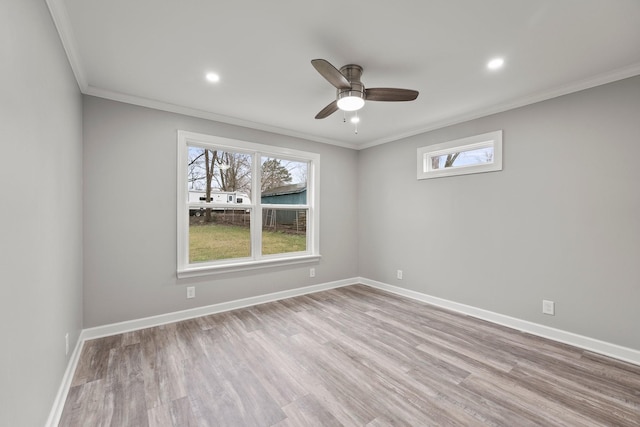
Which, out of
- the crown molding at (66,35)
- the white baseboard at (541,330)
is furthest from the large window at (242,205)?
the white baseboard at (541,330)

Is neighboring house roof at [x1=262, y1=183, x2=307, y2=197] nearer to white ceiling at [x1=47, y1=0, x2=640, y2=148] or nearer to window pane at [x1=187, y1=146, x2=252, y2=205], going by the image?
window pane at [x1=187, y1=146, x2=252, y2=205]

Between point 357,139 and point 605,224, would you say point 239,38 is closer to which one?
point 357,139

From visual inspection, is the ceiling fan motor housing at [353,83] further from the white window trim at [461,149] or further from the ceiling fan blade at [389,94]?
the white window trim at [461,149]

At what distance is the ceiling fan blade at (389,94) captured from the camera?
2295mm

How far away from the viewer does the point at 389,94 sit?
2.35 m

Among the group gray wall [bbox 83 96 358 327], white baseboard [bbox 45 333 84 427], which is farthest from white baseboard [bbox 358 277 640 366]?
white baseboard [bbox 45 333 84 427]

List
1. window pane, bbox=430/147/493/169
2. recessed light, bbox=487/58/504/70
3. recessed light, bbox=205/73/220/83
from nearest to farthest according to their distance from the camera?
recessed light, bbox=487/58/504/70 → recessed light, bbox=205/73/220/83 → window pane, bbox=430/147/493/169

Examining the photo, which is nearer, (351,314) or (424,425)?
(424,425)

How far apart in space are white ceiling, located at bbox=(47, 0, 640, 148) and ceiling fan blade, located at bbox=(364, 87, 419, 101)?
0.72 ft

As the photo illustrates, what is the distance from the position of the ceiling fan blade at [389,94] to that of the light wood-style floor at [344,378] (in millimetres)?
2308

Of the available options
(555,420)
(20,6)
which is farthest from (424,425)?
(20,6)

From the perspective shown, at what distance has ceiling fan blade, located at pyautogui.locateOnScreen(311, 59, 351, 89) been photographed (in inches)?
72.0

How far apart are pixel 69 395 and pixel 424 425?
2.40 meters

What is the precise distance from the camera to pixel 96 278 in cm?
277
